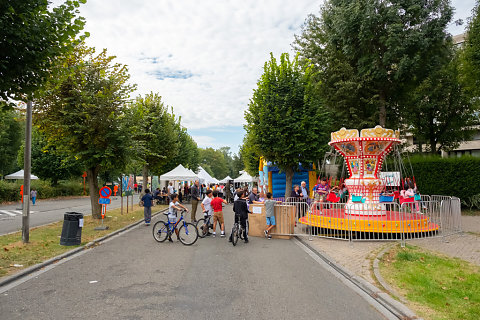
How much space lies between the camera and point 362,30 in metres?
19.2

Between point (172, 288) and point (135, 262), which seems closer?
point (172, 288)

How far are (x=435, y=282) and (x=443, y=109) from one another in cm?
2432

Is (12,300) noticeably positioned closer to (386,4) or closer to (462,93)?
(386,4)

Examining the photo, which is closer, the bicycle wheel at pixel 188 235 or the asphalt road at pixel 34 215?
the bicycle wheel at pixel 188 235

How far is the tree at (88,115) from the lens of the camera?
14.1 m

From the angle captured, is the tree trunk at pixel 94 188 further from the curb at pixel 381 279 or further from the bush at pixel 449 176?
the bush at pixel 449 176

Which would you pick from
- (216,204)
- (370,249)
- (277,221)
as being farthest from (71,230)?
(370,249)

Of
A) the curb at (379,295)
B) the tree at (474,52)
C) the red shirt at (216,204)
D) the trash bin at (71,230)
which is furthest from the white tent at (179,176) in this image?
the curb at (379,295)

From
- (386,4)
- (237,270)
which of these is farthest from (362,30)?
(237,270)

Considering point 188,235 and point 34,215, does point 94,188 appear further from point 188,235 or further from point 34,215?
point 188,235

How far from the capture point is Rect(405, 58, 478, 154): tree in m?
25.4

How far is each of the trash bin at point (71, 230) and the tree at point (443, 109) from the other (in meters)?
22.1

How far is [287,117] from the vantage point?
18031 mm

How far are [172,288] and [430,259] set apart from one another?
19.9 feet
